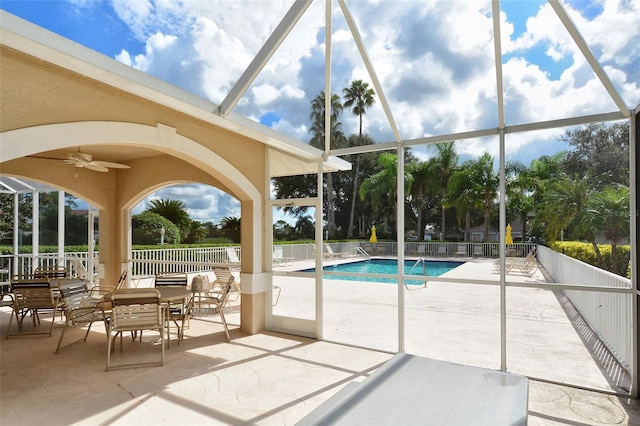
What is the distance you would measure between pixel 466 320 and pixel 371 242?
829 centimetres

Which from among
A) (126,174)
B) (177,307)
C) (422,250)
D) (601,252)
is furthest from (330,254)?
(601,252)

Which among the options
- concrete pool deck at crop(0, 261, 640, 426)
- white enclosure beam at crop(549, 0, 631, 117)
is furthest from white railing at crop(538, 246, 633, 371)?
white enclosure beam at crop(549, 0, 631, 117)

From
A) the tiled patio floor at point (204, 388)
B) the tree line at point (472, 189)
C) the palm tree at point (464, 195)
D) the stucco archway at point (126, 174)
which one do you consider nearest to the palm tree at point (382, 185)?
the tree line at point (472, 189)

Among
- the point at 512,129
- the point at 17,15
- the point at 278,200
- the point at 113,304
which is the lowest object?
the point at 113,304

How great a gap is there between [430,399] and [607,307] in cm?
485

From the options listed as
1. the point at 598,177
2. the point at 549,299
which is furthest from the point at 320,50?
the point at 549,299

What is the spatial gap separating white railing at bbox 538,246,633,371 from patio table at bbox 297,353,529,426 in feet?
10.3

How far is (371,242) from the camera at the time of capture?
1540cm

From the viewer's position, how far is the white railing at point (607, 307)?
14.2 ft

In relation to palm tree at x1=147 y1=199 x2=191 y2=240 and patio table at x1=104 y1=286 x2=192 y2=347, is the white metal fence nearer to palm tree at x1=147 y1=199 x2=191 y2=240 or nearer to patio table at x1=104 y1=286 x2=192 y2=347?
patio table at x1=104 y1=286 x2=192 y2=347

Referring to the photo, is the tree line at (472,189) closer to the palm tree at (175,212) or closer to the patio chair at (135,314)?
the patio chair at (135,314)

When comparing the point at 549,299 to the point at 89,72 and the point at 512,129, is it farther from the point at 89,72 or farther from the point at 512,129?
the point at 89,72

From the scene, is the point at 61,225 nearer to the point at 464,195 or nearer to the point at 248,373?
the point at 248,373

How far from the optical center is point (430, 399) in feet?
5.88
